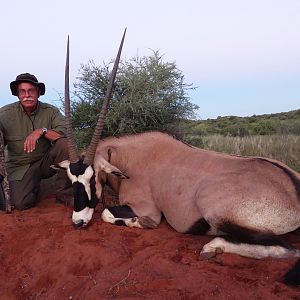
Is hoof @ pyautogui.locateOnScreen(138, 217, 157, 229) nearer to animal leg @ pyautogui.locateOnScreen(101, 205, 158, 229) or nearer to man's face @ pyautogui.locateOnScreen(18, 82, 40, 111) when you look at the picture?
animal leg @ pyautogui.locateOnScreen(101, 205, 158, 229)

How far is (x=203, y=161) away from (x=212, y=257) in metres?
1.08

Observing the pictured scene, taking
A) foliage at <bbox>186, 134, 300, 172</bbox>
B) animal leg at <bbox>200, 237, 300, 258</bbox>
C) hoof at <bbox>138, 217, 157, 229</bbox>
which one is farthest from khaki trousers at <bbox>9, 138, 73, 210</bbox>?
foliage at <bbox>186, 134, 300, 172</bbox>

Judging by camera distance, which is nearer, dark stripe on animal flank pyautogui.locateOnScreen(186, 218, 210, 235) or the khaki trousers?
dark stripe on animal flank pyautogui.locateOnScreen(186, 218, 210, 235)

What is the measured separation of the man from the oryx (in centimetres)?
86

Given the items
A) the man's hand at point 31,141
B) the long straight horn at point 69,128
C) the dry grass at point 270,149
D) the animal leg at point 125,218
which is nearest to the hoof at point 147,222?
the animal leg at point 125,218

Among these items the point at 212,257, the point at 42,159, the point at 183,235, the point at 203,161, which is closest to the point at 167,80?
the point at 42,159

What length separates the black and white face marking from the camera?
4156mm

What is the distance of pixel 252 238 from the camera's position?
136 inches

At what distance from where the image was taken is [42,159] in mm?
5555

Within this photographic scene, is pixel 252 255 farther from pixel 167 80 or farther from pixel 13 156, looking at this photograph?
pixel 167 80

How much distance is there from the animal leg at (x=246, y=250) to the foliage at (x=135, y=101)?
10.1ft

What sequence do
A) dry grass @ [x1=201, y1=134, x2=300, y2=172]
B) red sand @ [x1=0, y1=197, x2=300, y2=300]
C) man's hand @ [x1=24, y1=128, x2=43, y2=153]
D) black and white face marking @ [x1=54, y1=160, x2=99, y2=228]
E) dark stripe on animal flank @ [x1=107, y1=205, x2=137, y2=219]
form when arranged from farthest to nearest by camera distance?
1. dry grass @ [x1=201, y1=134, x2=300, y2=172]
2. man's hand @ [x1=24, y1=128, x2=43, y2=153]
3. dark stripe on animal flank @ [x1=107, y1=205, x2=137, y2=219]
4. black and white face marking @ [x1=54, y1=160, x2=99, y2=228]
5. red sand @ [x1=0, y1=197, x2=300, y2=300]

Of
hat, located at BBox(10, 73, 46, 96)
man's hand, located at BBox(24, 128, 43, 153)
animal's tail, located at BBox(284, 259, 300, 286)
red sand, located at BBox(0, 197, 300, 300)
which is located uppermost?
hat, located at BBox(10, 73, 46, 96)

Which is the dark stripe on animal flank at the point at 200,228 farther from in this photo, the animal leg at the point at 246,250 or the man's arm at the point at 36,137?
the man's arm at the point at 36,137
